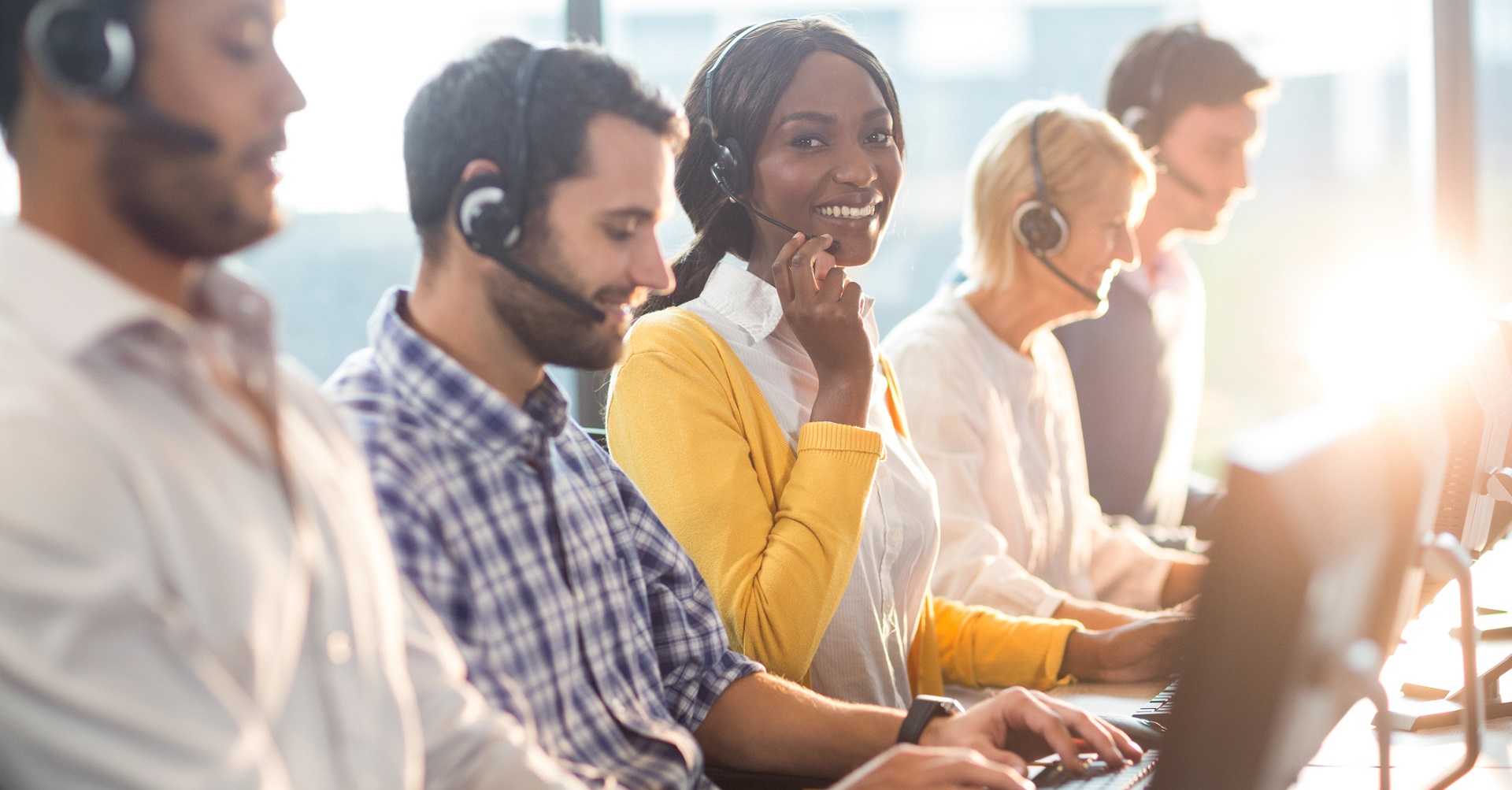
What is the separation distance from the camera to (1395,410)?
896 mm

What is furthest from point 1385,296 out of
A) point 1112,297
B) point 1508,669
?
point 1508,669

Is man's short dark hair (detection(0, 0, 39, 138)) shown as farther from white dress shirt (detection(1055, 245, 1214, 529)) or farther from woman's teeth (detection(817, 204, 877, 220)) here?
white dress shirt (detection(1055, 245, 1214, 529))

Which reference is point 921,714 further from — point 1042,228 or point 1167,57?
point 1167,57

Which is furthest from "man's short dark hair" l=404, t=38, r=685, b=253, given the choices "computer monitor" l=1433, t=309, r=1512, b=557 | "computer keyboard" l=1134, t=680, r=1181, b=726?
"computer monitor" l=1433, t=309, r=1512, b=557

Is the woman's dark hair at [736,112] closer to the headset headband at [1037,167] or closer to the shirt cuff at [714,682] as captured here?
the headset headband at [1037,167]

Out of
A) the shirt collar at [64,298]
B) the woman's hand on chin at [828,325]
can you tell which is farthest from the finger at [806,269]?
the shirt collar at [64,298]

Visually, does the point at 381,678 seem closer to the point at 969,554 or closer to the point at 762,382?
the point at 762,382

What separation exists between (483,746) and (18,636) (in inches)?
13.4

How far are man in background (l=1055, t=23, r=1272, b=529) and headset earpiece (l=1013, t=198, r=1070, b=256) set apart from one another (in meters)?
0.53

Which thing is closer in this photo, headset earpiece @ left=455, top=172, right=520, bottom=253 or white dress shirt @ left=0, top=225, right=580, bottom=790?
white dress shirt @ left=0, top=225, right=580, bottom=790

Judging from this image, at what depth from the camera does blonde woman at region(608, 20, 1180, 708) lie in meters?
1.33

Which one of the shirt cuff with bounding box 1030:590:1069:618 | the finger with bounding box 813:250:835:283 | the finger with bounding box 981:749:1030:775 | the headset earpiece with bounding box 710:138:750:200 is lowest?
the shirt cuff with bounding box 1030:590:1069:618

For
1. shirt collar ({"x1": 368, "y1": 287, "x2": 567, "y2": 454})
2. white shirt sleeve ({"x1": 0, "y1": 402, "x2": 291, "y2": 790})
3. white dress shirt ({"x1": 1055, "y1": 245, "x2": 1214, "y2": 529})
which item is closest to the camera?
white shirt sleeve ({"x1": 0, "y1": 402, "x2": 291, "y2": 790})

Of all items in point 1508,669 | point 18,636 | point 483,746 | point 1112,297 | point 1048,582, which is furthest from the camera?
point 1112,297
